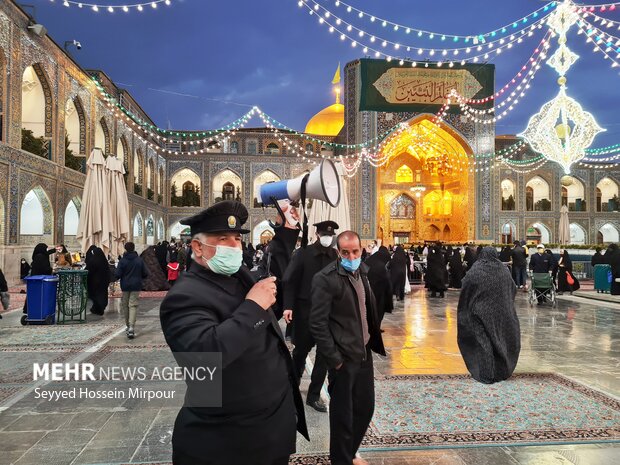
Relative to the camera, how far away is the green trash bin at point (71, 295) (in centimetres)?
686

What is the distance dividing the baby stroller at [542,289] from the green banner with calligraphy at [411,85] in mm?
14452

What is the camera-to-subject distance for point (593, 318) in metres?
7.64

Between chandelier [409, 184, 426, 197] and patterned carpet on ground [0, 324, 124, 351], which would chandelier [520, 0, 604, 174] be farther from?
chandelier [409, 184, 426, 197]

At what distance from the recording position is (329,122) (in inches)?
1177

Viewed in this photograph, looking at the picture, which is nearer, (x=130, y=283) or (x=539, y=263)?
(x=130, y=283)

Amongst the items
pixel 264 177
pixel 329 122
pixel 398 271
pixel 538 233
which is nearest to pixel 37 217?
pixel 398 271

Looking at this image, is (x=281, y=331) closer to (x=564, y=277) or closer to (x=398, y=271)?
(x=398, y=271)

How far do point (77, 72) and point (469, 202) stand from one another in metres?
17.9

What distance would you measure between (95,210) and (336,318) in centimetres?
704

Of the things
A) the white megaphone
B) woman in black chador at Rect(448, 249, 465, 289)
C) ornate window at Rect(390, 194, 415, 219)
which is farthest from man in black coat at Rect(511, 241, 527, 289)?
ornate window at Rect(390, 194, 415, 219)

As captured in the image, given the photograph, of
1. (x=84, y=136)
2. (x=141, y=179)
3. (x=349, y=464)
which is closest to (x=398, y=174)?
(x=141, y=179)

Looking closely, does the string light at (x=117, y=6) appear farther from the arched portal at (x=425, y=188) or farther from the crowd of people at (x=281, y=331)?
the arched portal at (x=425, y=188)

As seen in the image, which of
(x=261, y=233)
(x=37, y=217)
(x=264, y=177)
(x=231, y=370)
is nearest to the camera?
(x=231, y=370)

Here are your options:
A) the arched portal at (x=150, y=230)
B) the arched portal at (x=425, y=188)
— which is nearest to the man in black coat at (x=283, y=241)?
the arched portal at (x=150, y=230)
